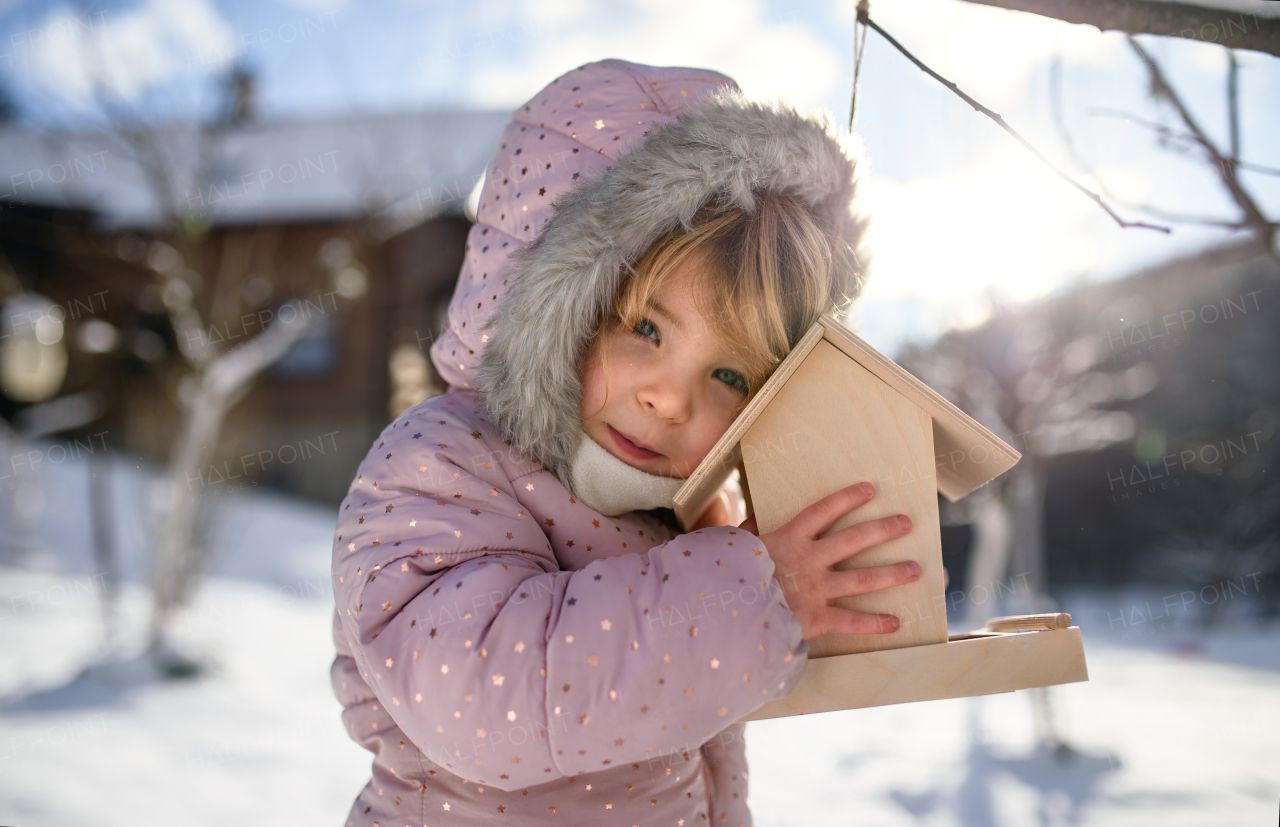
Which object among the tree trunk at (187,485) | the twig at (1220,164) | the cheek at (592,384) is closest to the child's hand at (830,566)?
the cheek at (592,384)

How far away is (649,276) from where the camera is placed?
3.75 ft

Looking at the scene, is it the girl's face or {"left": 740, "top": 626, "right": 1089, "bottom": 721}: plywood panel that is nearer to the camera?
{"left": 740, "top": 626, "right": 1089, "bottom": 721}: plywood panel

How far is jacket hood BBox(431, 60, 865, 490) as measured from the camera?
116 centimetres

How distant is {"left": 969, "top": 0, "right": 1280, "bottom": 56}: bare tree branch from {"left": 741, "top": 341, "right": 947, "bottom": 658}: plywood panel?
0.58 m

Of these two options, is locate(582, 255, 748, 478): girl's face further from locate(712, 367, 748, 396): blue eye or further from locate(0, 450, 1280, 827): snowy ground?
locate(0, 450, 1280, 827): snowy ground

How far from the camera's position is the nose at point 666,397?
3.64ft

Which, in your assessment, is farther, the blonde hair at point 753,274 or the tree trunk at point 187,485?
the tree trunk at point 187,485

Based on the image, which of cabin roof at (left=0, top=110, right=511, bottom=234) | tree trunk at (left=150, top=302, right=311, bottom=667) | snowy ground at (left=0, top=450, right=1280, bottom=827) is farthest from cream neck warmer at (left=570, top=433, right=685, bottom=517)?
tree trunk at (left=150, top=302, right=311, bottom=667)

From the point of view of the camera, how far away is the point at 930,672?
3.03 feet

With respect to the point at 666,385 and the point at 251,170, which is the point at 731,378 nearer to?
the point at 666,385

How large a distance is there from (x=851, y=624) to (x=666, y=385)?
1.38 ft

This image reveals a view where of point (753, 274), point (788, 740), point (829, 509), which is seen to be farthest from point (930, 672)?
point (788, 740)

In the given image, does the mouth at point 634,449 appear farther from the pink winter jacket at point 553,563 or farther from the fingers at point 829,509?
the fingers at point 829,509

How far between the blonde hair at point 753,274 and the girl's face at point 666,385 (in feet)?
0.07
